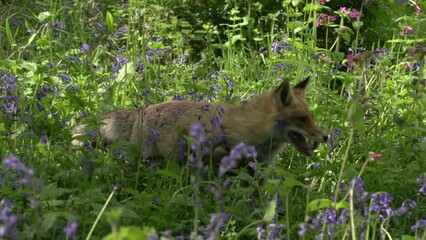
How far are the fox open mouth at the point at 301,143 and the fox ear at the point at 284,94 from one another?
22cm

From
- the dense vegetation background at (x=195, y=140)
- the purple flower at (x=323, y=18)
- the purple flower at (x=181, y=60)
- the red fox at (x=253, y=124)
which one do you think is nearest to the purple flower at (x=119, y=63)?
the dense vegetation background at (x=195, y=140)

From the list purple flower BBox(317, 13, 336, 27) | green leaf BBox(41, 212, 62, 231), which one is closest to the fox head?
purple flower BBox(317, 13, 336, 27)

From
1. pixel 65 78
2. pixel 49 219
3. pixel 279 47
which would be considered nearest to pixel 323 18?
pixel 279 47

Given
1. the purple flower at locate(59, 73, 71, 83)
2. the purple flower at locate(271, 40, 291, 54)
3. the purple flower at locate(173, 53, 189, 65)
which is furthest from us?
the purple flower at locate(173, 53, 189, 65)

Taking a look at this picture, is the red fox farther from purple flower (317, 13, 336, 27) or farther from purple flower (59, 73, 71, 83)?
purple flower (317, 13, 336, 27)

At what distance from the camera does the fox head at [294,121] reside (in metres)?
5.64

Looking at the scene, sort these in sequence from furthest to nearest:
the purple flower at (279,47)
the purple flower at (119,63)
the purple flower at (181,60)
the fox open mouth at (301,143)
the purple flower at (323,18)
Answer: the purple flower at (181,60), the purple flower at (279,47), the purple flower at (323,18), the purple flower at (119,63), the fox open mouth at (301,143)

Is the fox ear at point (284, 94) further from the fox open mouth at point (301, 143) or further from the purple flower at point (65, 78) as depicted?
the purple flower at point (65, 78)

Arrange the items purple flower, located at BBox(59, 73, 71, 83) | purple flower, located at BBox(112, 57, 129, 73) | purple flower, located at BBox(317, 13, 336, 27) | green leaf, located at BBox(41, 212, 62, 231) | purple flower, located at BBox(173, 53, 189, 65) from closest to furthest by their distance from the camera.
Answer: green leaf, located at BBox(41, 212, 62, 231) < purple flower, located at BBox(59, 73, 71, 83) < purple flower, located at BBox(112, 57, 129, 73) < purple flower, located at BBox(317, 13, 336, 27) < purple flower, located at BBox(173, 53, 189, 65)

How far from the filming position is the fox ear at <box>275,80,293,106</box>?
5637 millimetres

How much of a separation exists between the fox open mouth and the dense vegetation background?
0.09 m

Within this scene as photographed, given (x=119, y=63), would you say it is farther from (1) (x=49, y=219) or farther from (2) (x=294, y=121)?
(1) (x=49, y=219)

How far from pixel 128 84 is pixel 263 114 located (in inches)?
64.4

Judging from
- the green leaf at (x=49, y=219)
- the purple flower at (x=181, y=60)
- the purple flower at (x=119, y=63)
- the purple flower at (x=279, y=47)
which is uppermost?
the green leaf at (x=49, y=219)
